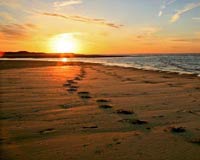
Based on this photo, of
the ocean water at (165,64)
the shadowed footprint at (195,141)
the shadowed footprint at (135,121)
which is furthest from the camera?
the ocean water at (165,64)

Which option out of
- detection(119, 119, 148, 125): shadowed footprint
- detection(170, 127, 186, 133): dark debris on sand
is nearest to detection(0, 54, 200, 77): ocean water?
detection(119, 119, 148, 125): shadowed footprint

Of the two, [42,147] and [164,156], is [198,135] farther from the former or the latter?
[42,147]

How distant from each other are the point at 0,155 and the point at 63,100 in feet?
15.6

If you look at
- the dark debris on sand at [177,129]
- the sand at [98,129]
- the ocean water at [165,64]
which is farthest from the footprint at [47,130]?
the ocean water at [165,64]

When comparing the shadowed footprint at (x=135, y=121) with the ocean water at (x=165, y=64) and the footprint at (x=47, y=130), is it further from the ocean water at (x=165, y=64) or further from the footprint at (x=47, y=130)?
the ocean water at (x=165, y=64)

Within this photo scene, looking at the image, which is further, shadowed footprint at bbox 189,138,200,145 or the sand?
shadowed footprint at bbox 189,138,200,145

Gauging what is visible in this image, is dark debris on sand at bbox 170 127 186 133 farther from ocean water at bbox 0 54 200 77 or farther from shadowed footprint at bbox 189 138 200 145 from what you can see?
ocean water at bbox 0 54 200 77

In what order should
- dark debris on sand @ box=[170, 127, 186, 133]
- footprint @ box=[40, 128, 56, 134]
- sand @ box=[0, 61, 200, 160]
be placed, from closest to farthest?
sand @ box=[0, 61, 200, 160] < footprint @ box=[40, 128, 56, 134] < dark debris on sand @ box=[170, 127, 186, 133]

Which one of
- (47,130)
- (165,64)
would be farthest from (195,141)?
(165,64)

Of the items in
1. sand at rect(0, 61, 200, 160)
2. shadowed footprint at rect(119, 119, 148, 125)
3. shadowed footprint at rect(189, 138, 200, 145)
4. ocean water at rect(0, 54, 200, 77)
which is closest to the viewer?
sand at rect(0, 61, 200, 160)

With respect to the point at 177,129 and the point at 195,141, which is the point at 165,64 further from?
the point at 195,141

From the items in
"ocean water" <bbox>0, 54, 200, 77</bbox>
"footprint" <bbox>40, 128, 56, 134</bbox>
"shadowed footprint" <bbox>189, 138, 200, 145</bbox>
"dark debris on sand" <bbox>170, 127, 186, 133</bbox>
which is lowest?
"ocean water" <bbox>0, 54, 200, 77</bbox>

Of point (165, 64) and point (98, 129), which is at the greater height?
point (98, 129)

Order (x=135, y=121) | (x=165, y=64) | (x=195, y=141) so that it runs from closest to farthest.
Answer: (x=195, y=141)
(x=135, y=121)
(x=165, y=64)
